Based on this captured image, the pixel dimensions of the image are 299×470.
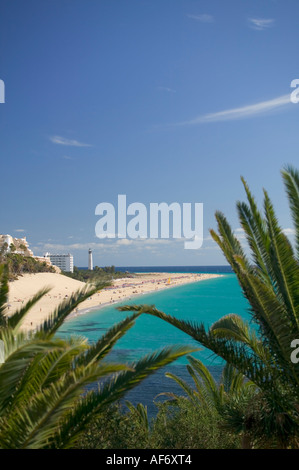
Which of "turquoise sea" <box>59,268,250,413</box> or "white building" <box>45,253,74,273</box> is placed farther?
"white building" <box>45,253,74,273</box>

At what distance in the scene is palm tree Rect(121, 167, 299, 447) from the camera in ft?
19.2

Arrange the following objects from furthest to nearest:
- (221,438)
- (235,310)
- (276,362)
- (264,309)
Result: (235,310) < (221,438) < (276,362) < (264,309)

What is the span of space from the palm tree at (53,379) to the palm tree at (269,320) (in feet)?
3.80

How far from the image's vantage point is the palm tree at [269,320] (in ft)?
19.2

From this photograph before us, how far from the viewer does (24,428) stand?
3852 millimetres

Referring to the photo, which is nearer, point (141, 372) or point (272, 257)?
point (141, 372)

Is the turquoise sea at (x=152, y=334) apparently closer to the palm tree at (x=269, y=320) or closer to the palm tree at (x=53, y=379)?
the palm tree at (x=269, y=320)

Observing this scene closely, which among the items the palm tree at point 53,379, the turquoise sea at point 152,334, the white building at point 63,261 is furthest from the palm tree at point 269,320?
the white building at point 63,261

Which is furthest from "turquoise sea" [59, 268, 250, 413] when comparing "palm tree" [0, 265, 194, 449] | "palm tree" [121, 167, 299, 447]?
"palm tree" [0, 265, 194, 449]

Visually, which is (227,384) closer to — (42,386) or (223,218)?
(223,218)

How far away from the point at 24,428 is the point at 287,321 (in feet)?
12.6

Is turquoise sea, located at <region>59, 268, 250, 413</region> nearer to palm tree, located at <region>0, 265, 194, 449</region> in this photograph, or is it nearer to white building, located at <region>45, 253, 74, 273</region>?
palm tree, located at <region>0, 265, 194, 449</region>

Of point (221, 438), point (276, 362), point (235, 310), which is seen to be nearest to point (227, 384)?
point (221, 438)

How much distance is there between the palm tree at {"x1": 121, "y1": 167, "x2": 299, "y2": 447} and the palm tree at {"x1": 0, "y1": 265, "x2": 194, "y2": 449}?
1.16m
